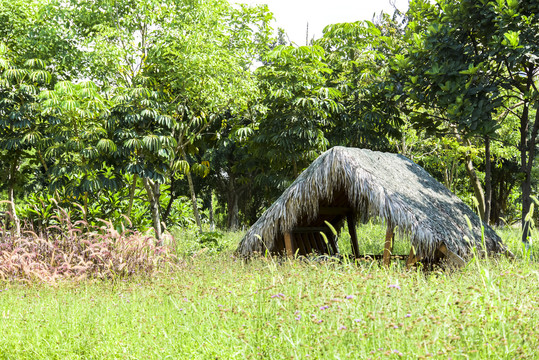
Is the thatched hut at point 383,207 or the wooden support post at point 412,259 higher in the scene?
the thatched hut at point 383,207

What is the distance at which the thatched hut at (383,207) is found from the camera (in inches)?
269

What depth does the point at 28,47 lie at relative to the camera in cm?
1068

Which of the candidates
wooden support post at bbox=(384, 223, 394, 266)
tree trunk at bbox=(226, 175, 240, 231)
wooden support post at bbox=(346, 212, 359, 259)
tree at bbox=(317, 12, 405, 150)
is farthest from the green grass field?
tree trunk at bbox=(226, 175, 240, 231)

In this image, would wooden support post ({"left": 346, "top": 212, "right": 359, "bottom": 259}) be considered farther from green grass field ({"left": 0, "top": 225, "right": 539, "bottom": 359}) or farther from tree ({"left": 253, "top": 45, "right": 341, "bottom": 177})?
green grass field ({"left": 0, "top": 225, "right": 539, "bottom": 359})

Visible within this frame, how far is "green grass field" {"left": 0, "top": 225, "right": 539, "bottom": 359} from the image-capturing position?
3.29m

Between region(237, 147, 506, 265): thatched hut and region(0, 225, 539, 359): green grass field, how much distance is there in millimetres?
1248

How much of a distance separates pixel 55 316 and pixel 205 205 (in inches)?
780

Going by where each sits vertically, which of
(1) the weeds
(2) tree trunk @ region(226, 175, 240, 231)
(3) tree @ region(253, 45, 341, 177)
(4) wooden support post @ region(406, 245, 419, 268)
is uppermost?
(3) tree @ region(253, 45, 341, 177)

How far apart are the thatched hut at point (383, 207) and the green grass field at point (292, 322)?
1248 millimetres

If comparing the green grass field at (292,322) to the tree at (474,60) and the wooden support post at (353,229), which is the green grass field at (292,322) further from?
the wooden support post at (353,229)

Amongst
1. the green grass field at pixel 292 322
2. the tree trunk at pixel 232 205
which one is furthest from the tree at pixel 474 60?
the tree trunk at pixel 232 205

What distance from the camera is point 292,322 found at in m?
3.96

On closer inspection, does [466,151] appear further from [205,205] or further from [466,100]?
[205,205]

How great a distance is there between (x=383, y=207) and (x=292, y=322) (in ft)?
11.3
